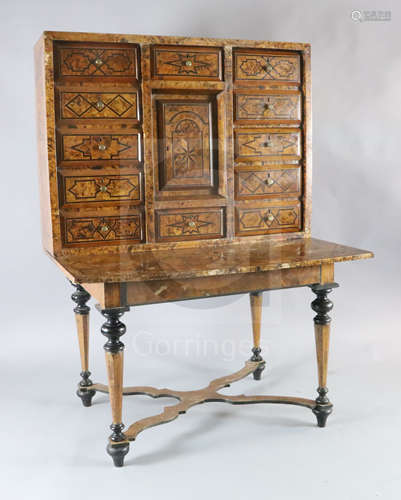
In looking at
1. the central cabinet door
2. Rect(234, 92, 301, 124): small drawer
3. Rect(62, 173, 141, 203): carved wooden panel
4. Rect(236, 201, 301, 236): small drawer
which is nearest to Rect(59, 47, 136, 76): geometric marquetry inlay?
the central cabinet door

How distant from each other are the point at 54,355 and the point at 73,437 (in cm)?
124

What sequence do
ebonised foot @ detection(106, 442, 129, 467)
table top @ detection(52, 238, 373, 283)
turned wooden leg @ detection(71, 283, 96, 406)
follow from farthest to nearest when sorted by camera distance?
turned wooden leg @ detection(71, 283, 96, 406) < ebonised foot @ detection(106, 442, 129, 467) < table top @ detection(52, 238, 373, 283)

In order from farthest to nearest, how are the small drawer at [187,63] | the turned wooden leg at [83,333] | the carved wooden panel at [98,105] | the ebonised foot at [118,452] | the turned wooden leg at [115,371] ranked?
the turned wooden leg at [83,333], the small drawer at [187,63], the carved wooden panel at [98,105], the ebonised foot at [118,452], the turned wooden leg at [115,371]

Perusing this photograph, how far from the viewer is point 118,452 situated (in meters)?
3.54

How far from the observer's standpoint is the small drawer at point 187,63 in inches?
150

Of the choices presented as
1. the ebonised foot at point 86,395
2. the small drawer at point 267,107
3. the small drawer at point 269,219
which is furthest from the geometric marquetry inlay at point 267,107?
the ebonised foot at point 86,395

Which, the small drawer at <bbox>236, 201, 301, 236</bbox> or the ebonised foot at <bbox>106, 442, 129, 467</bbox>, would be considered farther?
the small drawer at <bbox>236, 201, 301, 236</bbox>

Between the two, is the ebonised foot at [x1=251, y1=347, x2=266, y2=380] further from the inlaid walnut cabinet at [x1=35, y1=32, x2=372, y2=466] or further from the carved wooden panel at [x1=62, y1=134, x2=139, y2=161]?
the carved wooden panel at [x1=62, y1=134, x2=139, y2=161]

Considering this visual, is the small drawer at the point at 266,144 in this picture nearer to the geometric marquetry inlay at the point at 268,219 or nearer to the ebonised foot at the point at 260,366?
the geometric marquetry inlay at the point at 268,219

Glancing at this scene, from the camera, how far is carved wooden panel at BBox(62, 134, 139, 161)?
3.69m

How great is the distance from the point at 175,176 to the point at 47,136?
0.73 m

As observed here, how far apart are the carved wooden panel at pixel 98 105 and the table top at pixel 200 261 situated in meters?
0.74

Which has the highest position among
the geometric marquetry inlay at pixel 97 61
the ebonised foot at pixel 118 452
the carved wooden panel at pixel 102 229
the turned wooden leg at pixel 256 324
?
the geometric marquetry inlay at pixel 97 61

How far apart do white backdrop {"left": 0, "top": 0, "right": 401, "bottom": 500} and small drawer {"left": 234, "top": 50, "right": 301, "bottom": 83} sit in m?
1.13
